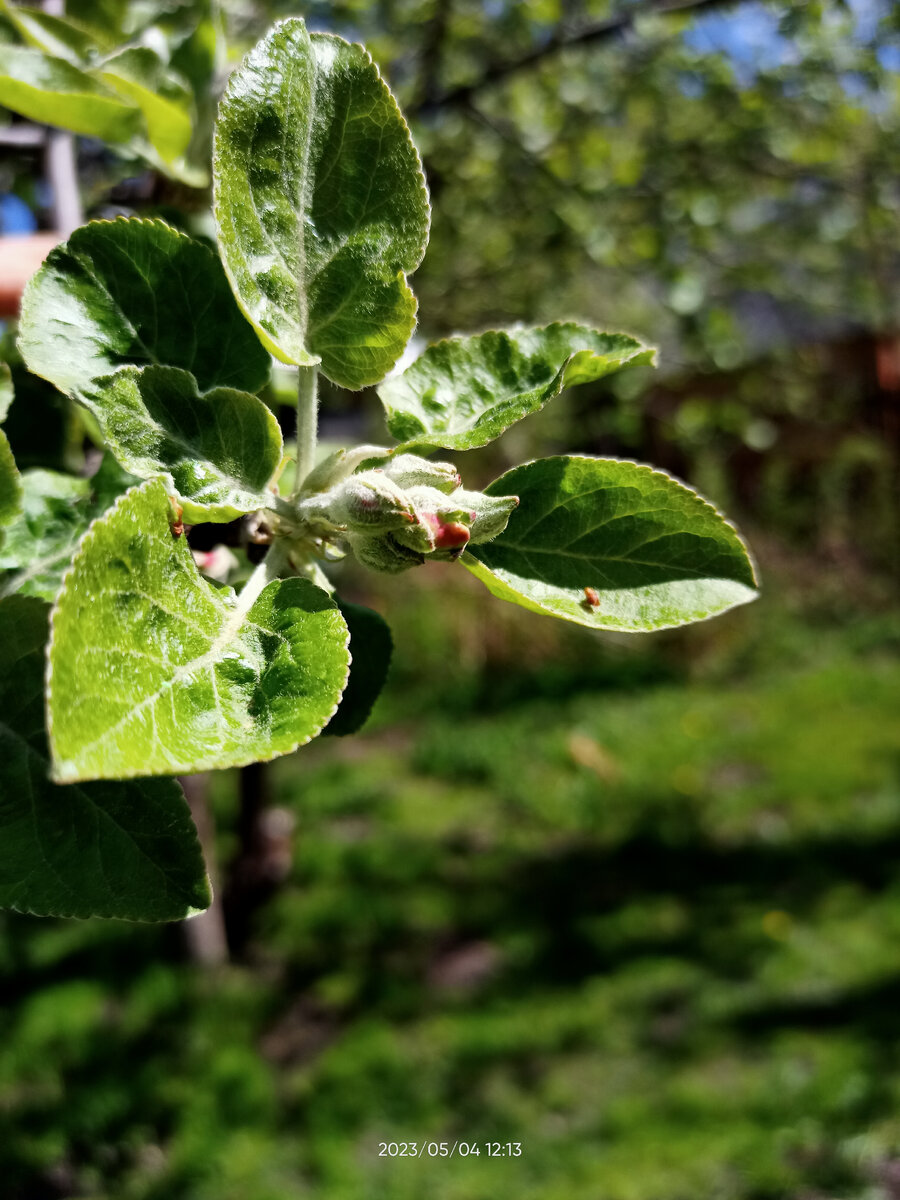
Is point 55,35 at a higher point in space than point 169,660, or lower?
higher

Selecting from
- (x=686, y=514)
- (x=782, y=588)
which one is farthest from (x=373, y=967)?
(x=782, y=588)

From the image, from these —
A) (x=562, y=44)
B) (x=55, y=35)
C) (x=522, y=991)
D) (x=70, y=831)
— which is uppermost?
(x=562, y=44)

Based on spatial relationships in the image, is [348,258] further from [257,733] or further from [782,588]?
[782,588]

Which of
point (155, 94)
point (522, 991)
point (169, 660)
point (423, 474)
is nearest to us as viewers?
point (169, 660)

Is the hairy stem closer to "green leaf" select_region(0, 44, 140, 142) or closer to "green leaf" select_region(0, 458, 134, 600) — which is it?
"green leaf" select_region(0, 458, 134, 600)

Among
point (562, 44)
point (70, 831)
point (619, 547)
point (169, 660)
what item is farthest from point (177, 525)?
point (562, 44)

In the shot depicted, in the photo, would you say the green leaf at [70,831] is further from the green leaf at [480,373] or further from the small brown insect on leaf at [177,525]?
the green leaf at [480,373]

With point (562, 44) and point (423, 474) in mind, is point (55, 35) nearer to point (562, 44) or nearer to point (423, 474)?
point (423, 474)
